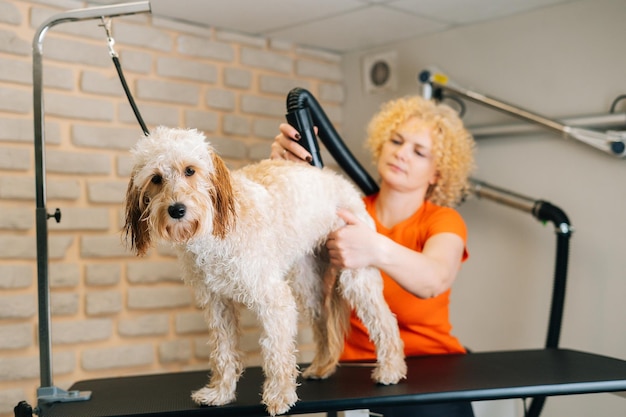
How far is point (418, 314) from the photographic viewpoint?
6.88 ft

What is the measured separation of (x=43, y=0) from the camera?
2264 mm

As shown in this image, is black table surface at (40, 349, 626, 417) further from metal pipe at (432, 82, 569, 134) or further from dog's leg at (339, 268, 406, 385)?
Answer: metal pipe at (432, 82, 569, 134)

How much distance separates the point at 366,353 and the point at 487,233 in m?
0.95

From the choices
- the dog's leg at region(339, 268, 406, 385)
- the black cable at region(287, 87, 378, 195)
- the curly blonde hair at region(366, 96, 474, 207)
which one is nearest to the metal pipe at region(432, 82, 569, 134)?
the curly blonde hair at region(366, 96, 474, 207)

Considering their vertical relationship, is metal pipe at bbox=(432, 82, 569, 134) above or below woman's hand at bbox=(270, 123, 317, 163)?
above

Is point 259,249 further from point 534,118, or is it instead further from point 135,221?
point 534,118

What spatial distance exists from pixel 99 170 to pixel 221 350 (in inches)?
46.6

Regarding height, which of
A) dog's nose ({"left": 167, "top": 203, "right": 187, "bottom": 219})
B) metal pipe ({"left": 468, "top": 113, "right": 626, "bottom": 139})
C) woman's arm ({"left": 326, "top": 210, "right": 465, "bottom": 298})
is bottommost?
woman's arm ({"left": 326, "top": 210, "right": 465, "bottom": 298})

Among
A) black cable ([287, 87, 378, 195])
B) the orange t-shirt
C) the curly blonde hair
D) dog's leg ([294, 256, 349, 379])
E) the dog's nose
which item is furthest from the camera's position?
the curly blonde hair

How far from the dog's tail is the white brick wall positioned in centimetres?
103

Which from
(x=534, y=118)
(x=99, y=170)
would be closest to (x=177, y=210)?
(x=99, y=170)

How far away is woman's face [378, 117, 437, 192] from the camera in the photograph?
216cm

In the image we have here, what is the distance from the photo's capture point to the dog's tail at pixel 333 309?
5.68 ft

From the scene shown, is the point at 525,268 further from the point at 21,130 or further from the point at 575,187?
the point at 21,130
